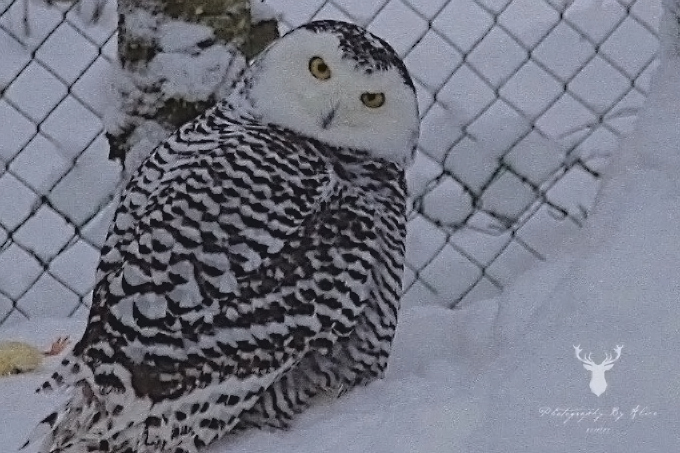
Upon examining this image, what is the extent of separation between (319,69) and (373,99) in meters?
0.12

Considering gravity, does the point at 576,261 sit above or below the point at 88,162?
above

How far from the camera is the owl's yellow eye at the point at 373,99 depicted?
1.92 meters

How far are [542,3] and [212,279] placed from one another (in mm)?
2482

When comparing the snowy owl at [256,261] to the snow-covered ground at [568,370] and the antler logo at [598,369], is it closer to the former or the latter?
the snow-covered ground at [568,370]

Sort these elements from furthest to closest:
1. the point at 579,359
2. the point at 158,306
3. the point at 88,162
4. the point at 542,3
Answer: the point at 542,3 → the point at 88,162 → the point at 158,306 → the point at 579,359

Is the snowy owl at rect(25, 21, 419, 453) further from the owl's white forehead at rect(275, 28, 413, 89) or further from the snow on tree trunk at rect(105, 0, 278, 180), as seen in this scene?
the snow on tree trunk at rect(105, 0, 278, 180)

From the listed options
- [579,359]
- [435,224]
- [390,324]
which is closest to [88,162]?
[435,224]

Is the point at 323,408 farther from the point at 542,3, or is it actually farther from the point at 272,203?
the point at 542,3

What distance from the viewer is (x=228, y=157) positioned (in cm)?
180

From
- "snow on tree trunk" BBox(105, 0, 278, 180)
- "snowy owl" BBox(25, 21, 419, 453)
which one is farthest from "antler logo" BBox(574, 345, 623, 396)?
"snow on tree trunk" BBox(105, 0, 278, 180)

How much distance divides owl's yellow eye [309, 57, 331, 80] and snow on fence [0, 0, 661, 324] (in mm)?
1084

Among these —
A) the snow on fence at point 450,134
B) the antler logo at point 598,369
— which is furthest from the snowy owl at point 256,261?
the snow on fence at point 450,134

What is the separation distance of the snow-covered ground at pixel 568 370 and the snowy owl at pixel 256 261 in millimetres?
110

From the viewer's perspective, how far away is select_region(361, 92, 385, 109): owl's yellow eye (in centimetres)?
192
